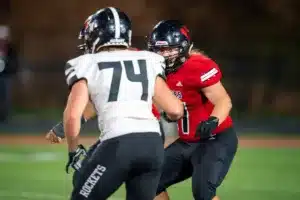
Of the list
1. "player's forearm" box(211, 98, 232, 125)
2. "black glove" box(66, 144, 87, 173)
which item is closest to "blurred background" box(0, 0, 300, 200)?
"player's forearm" box(211, 98, 232, 125)

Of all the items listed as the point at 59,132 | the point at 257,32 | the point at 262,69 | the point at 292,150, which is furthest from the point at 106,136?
the point at 257,32

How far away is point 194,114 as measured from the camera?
4688 mm

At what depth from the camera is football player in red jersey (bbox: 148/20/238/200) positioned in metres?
4.48

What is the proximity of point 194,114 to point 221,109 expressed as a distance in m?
0.30

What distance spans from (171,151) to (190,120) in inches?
8.8

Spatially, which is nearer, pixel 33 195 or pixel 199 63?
pixel 199 63

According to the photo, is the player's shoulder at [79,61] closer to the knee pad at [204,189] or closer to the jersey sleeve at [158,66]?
the jersey sleeve at [158,66]

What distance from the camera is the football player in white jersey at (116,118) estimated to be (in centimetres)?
328

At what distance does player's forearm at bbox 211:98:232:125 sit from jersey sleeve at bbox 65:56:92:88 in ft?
4.07

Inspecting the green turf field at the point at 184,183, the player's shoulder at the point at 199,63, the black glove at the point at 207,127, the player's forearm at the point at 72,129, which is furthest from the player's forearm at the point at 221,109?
the green turf field at the point at 184,183

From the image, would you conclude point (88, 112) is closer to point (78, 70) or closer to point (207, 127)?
point (78, 70)

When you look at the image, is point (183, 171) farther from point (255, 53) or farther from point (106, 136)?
point (255, 53)

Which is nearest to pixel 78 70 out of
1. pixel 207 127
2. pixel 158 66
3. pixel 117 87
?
pixel 117 87

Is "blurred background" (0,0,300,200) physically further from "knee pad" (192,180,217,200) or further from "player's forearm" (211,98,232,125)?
"player's forearm" (211,98,232,125)
